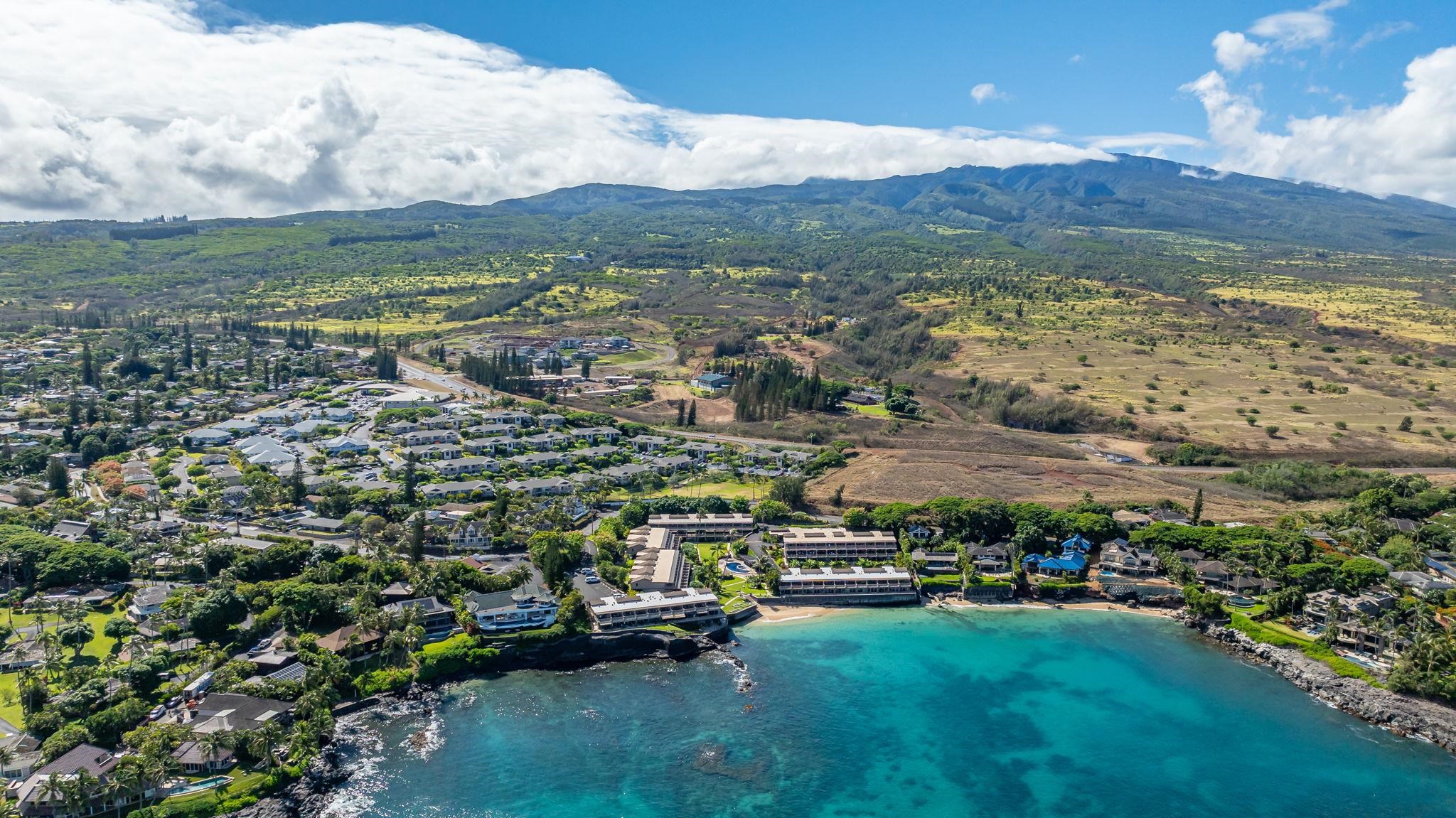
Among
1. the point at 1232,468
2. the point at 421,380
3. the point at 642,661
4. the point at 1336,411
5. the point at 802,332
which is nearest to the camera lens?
the point at 642,661

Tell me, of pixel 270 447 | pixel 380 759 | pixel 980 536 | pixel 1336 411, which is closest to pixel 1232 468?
pixel 1336 411

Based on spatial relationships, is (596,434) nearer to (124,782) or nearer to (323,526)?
(323,526)

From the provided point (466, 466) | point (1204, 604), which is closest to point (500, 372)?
point (466, 466)

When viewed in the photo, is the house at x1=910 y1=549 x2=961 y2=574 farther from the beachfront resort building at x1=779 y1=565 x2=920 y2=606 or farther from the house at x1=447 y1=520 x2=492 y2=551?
the house at x1=447 y1=520 x2=492 y2=551

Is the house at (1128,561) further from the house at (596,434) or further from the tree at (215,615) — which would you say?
the tree at (215,615)

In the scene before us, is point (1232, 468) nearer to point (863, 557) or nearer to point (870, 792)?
point (863, 557)

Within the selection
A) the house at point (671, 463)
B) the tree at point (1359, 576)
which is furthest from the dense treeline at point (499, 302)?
the tree at point (1359, 576)
